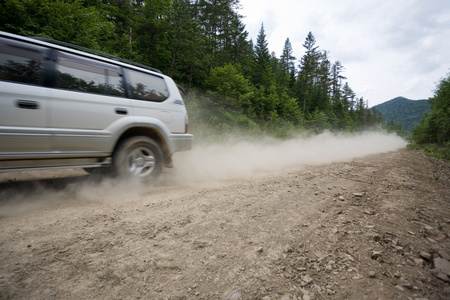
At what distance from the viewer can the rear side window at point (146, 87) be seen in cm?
373

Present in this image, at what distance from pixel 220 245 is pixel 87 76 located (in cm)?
336

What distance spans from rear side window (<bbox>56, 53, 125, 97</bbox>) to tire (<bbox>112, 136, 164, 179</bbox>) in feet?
3.03

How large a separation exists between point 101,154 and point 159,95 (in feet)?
5.24

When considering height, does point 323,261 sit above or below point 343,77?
below

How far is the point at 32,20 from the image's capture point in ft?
25.4

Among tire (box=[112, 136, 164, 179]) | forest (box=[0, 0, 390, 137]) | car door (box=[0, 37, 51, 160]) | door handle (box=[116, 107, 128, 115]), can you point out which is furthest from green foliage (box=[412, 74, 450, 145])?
car door (box=[0, 37, 51, 160])

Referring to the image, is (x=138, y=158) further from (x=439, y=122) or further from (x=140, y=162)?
(x=439, y=122)

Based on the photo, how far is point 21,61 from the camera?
8.80 ft

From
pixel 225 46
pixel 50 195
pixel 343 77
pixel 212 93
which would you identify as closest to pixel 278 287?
pixel 50 195

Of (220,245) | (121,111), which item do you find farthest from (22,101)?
(220,245)

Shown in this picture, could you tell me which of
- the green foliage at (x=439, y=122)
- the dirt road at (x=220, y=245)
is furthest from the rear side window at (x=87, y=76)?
the green foliage at (x=439, y=122)

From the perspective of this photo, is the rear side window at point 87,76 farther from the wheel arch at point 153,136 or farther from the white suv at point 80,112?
the wheel arch at point 153,136

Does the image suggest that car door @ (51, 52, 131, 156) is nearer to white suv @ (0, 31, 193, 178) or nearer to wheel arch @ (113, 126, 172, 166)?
white suv @ (0, 31, 193, 178)

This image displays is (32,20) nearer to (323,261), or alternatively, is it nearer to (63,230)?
(63,230)
